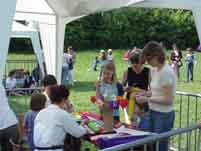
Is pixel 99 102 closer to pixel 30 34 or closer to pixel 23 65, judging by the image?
pixel 30 34

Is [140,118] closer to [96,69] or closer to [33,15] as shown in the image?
[33,15]

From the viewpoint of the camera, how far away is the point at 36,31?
15820mm

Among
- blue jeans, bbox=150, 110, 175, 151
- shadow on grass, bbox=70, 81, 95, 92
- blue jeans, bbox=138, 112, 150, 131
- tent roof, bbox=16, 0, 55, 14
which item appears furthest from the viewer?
shadow on grass, bbox=70, 81, 95, 92

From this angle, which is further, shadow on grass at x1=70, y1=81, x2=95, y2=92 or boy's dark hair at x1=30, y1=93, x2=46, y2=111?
shadow on grass at x1=70, y1=81, x2=95, y2=92

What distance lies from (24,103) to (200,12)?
7654 millimetres

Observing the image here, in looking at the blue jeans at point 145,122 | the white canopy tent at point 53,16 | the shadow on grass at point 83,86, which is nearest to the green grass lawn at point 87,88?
the shadow on grass at point 83,86

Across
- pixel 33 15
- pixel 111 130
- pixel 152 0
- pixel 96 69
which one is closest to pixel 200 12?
pixel 152 0

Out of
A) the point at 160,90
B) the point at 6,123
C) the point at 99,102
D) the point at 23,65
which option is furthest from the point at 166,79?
the point at 23,65

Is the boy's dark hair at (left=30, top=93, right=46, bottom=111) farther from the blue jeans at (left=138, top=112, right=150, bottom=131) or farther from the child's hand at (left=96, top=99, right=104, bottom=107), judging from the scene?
the blue jeans at (left=138, top=112, right=150, bottom=131)

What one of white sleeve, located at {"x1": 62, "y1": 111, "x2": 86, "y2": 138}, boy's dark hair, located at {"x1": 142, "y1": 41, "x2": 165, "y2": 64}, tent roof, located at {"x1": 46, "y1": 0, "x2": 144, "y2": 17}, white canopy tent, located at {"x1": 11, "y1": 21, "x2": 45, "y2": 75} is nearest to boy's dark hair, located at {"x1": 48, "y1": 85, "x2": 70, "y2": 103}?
white sleeve, located at {"x1": 62, "y1": 111, "x2": 86, "y2": 138}

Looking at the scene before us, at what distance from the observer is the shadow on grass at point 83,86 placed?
1811 cm

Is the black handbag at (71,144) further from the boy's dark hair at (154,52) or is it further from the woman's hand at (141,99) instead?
the boy's dark hair at (154,52)

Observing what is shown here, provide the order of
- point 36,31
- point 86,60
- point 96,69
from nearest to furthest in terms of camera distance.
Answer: point 36,31, point 96,69, point 86,60

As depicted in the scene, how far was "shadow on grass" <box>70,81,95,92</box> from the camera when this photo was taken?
1811cm
